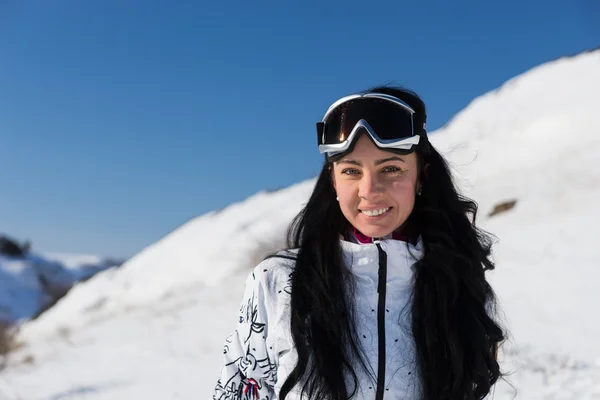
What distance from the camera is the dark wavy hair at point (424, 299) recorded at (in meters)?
1.85

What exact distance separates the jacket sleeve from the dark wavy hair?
0.11 meters

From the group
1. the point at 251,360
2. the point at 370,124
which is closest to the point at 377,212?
the point at 370,124

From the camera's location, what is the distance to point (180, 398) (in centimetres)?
557

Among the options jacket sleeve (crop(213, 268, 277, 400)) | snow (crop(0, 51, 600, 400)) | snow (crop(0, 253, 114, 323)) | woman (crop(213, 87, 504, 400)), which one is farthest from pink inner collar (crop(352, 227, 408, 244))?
snow (crop(0, 253, 114, 323))

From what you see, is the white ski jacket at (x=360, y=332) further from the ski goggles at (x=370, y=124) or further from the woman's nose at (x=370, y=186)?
the ski goggles at (x=370, y=124)

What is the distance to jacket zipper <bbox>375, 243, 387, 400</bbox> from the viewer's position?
1.81 metres

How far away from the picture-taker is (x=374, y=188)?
1877 millimetres

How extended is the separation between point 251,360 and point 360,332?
16.0 inches

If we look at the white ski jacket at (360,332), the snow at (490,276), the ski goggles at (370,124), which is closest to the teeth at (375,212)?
the white ski jacket at (360,332)

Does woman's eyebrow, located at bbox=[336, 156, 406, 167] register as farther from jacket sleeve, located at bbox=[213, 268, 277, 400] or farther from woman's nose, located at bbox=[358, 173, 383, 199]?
jacket sleeve, located at bbox=[213, 268, 277, 400]

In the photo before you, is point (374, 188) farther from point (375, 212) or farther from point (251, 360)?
point (251, 360)

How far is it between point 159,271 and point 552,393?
582 inches

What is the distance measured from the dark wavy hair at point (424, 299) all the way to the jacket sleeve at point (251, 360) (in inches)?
4.3

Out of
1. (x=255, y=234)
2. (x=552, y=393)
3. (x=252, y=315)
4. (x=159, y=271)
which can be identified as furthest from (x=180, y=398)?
(x=159, y=271)
